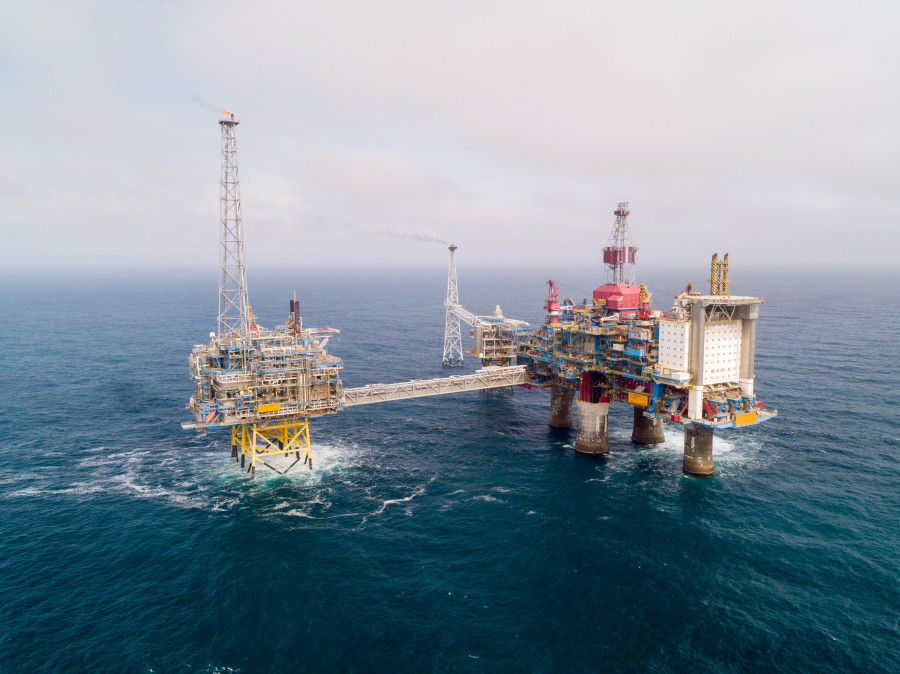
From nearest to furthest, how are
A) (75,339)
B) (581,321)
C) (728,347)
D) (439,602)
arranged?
(439,602) < (728,347) < (581,321) < (75,339)

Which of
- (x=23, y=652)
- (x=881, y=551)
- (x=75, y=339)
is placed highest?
(x=75, y=339)

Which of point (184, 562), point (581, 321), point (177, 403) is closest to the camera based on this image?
point (184, 562)

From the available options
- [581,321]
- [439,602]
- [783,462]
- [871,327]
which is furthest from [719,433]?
[871,327]

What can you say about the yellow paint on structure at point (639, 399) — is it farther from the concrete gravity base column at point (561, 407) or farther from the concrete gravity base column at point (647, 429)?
the concrete gravity base column at point (561, 407)

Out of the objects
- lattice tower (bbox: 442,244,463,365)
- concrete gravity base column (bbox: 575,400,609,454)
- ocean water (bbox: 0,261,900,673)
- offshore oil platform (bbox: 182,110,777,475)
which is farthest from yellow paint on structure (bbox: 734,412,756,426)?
lattice tower (bbox: 442,244,463,365)

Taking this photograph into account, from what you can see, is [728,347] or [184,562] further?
[728,347]

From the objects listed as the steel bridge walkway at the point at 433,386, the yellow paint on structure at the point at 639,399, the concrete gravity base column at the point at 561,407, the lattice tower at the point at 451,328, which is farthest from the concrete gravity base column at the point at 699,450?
the lattice tower at the point at 451,328

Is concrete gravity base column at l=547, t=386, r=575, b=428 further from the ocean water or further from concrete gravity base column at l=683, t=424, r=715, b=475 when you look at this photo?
concrete gravity base column at l=683, t=424, r=715, b=475

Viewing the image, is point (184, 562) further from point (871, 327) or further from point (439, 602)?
point (871, 327)

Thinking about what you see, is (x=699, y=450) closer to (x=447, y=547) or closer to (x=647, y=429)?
(x=647, y=429)
